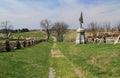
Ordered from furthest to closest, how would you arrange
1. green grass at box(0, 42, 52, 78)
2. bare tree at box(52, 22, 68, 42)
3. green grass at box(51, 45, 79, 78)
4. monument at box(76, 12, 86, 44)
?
bare tree at box(52, 22, 68, 42) < monument at box(76, 12, 86, 44) < green grass at box(51, 45, 79, 78) < green grass at box(0, 42, 52, 78)

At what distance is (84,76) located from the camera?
1694 centimetres

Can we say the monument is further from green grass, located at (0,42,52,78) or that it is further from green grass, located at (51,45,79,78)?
green grass, located at (51,45,79,78)

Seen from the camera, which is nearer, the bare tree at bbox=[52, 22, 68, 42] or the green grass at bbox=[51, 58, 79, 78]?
the green grass at bbox=[51, 58, 79, 78]

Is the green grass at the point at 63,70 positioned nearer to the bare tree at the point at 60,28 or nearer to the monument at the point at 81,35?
the monument at the point at 81,35

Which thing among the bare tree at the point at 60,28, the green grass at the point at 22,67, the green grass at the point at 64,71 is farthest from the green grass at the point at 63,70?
the bare tree at the point at 60,28

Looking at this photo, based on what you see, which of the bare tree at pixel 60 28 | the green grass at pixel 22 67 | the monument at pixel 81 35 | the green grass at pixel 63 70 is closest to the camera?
the green grass at pixel 22 67

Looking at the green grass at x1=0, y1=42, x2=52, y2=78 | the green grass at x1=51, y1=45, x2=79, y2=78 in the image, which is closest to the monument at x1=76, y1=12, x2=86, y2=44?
the green grass at x1=0, y1=42, x2=52, y2=78

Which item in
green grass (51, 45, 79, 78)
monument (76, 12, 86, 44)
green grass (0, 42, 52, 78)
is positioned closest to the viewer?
green grass (0, 42, 52, 78)

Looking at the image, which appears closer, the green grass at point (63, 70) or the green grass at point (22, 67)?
the green grass at point (22, 67)

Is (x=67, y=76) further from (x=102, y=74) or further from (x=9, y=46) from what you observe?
(x=9, y=46)

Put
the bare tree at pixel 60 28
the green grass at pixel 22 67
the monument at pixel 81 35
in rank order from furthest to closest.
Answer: the bare tree at pixel 60 28, the monument at pixel 81 35, the green grass at pixel 22 67

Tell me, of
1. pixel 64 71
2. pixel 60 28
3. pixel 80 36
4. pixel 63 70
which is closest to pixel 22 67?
pixel 63 70

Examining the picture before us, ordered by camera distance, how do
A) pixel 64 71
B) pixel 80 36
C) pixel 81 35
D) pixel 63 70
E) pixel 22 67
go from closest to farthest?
pixel 64 71, pixel 63 70, pixel 22 67, pixel 81 35, pixel 80 36

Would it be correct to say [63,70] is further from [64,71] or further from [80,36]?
[80,36]
